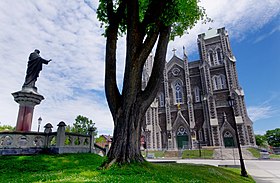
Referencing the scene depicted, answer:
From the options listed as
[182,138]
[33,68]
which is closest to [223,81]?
[182,138]

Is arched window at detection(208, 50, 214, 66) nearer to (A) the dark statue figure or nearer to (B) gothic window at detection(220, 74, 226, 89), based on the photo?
(B) gothic window at detection(220, 74, 226, 89)

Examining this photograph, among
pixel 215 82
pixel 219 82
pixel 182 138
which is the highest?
pixel 215 82

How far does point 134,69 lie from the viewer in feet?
21.5

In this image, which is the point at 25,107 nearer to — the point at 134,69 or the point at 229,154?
the point at 134,69

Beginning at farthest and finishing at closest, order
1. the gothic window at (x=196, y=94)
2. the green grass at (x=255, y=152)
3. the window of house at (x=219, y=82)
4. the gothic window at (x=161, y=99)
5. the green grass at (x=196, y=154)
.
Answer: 1. the gothic window at (x=161, y=99)
2. the gothic window at (x=196, y=94)
3. the window of house at (x=219, y=82)
4. the green grass at (x=196, y=154)
5. the green grass at (x=255, y=152)

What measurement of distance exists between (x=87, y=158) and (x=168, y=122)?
2657 cm

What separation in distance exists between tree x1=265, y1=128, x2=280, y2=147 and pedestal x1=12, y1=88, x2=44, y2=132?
66.4m

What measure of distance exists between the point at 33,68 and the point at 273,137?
6997cm

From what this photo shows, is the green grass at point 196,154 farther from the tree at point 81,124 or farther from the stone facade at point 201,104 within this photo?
the tree at point 81,124

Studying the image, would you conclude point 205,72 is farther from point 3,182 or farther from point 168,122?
point 3,182

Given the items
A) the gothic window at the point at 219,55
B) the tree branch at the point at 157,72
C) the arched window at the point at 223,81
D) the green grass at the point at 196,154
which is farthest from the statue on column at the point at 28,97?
the gothic window at the point at 219,55

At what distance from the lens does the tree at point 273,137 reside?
56494 mm

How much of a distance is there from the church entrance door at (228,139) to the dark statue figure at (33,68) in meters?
28.7

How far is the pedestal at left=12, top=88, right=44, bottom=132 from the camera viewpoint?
11.1 m
